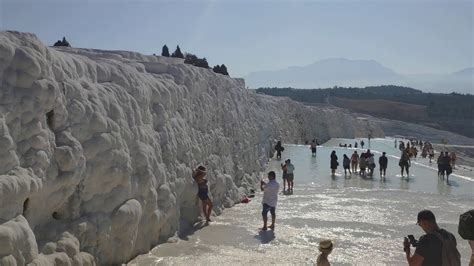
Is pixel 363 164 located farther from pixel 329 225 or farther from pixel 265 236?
pixel 265 236

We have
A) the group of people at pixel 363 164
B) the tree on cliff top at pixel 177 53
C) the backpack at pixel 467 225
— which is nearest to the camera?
the backpack at pixel 467 225

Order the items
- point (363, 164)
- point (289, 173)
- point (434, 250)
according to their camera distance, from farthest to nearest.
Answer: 1. point (363, 164)
2. point (289, 173)
3. point (434, 250)

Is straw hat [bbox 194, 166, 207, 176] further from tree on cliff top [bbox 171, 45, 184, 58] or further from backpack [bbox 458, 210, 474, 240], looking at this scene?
tree on cliff top [bbox 171, 45, 184, 58]

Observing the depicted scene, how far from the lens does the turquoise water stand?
8.21 meters

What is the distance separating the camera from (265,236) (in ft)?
31.3

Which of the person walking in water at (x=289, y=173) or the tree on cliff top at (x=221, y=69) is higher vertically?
the tree on cliff top at (x=221, y=69)

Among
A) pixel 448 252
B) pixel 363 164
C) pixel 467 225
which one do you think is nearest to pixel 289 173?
pixel 363 164

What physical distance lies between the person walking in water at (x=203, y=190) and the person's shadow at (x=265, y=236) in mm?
1313

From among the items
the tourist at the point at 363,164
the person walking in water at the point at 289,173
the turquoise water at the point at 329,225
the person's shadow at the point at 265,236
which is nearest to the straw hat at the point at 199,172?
the turquoise water at the point at 329,225

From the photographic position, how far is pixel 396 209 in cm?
1267

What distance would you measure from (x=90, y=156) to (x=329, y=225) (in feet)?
18.2

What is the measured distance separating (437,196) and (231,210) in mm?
6881

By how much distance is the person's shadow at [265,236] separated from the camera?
9.24 metres

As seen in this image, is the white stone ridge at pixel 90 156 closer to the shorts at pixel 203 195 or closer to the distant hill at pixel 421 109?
the shorts at pixel 203 195
